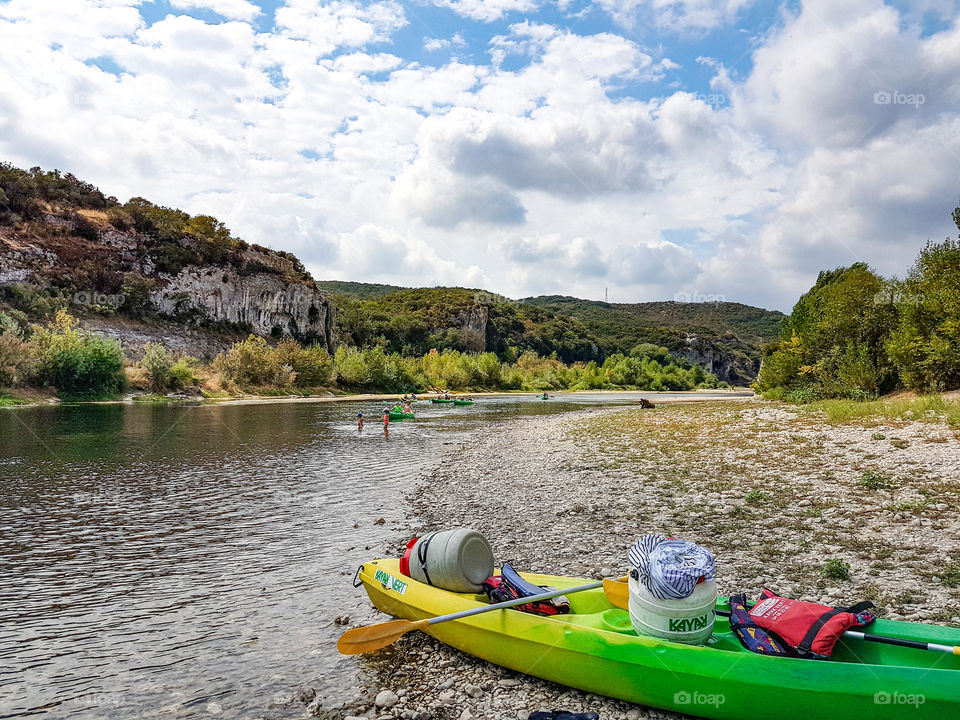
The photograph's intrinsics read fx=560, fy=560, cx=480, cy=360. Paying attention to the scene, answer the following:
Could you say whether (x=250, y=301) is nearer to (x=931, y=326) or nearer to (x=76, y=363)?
(x=76, y=363)

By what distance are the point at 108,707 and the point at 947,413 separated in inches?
944

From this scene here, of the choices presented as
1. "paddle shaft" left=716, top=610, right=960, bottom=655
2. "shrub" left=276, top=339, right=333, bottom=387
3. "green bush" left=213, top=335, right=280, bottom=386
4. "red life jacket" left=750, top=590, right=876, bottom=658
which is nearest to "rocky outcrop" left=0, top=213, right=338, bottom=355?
"green bush" left=213, top=335, right=280, bottom=386

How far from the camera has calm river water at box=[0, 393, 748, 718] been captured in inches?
226

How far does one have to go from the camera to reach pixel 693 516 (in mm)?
10977

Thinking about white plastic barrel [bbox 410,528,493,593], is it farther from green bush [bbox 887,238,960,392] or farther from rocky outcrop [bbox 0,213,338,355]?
rocky outcrop [bbox 0,213,338,355]

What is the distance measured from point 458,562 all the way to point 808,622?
11.4 ft

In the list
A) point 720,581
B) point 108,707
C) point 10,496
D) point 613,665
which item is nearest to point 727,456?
point 720,581

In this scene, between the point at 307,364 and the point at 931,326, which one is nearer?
the point at 931,326

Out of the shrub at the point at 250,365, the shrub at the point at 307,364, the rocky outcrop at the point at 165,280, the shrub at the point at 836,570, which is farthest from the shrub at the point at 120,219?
the shrub at the point at 836,570

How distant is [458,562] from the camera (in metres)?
6.43

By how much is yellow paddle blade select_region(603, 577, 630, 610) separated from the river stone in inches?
97.0

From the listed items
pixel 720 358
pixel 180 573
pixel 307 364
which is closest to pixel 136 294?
pixel 307 364

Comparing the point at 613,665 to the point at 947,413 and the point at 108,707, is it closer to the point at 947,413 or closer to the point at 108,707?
the point at 108,707

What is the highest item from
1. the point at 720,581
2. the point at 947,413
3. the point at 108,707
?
the point at 947,413
